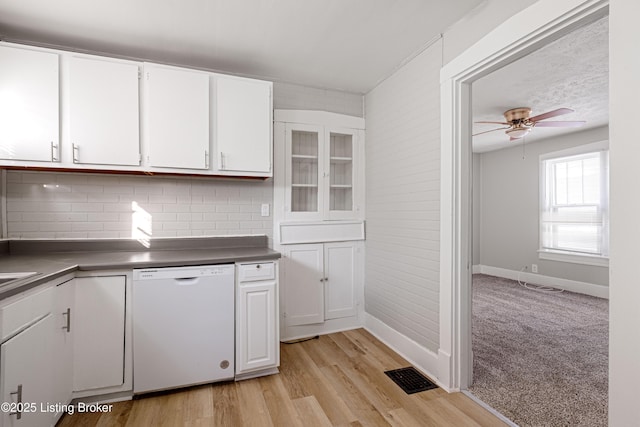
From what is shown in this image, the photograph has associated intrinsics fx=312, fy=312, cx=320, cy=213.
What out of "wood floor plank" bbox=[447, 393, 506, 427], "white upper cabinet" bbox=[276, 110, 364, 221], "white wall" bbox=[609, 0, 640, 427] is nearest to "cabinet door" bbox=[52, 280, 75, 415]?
"white upper cabinet" bbox=[276, 110, 364, 221]

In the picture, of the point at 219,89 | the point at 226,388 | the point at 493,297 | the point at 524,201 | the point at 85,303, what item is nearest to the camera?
the point at 85,303

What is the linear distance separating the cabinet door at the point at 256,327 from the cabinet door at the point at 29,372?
3.42ft

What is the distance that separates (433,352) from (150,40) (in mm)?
3166

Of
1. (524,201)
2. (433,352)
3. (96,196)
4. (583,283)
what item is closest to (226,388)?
(433,352)

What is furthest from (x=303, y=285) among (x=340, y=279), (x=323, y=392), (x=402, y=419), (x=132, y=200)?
(x=132, y=200)

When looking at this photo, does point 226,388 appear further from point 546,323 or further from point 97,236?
point 546,323

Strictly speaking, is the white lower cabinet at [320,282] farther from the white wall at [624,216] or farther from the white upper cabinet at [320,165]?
the white wall at [624,216]

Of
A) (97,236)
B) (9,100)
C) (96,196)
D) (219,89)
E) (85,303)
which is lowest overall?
(85,303)

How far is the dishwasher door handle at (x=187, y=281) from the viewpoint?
2.11 metres

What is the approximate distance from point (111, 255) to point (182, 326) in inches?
31.1

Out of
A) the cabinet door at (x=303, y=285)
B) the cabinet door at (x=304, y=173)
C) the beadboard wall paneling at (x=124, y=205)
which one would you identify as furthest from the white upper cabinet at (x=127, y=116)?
the cabinet door at (x=303, y=285)

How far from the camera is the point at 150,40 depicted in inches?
92.0

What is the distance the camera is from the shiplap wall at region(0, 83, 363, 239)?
7.86ft

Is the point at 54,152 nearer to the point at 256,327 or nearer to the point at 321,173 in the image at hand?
the point at 256,327
